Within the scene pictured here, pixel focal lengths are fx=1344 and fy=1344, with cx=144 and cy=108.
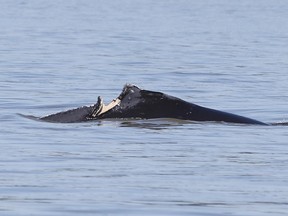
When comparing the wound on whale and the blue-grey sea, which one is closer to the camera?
the blue-grey sea

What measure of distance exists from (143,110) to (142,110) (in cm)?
3

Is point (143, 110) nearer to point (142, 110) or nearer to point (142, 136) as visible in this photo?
point (142, 110)

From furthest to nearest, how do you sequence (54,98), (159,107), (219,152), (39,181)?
1. (54,98)
2. (159,107)
3. (219,152)
4. (39,181)

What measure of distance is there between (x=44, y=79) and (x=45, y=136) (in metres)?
8.97

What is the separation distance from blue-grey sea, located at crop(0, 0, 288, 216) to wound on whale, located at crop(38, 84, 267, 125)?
0.31 feet

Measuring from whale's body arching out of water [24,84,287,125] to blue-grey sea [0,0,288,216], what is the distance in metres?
0.09

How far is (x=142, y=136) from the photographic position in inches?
502

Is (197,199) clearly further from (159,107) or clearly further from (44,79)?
(44,79)

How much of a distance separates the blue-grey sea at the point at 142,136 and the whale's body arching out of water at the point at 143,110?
93 mm

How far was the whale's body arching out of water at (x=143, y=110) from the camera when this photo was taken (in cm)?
1323

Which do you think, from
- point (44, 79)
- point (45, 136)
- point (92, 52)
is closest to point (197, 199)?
point (45, 136)

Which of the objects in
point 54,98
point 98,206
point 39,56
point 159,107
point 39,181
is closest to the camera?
point 98,206

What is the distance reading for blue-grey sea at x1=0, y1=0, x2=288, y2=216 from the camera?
9.07m

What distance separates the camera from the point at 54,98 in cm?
1781
